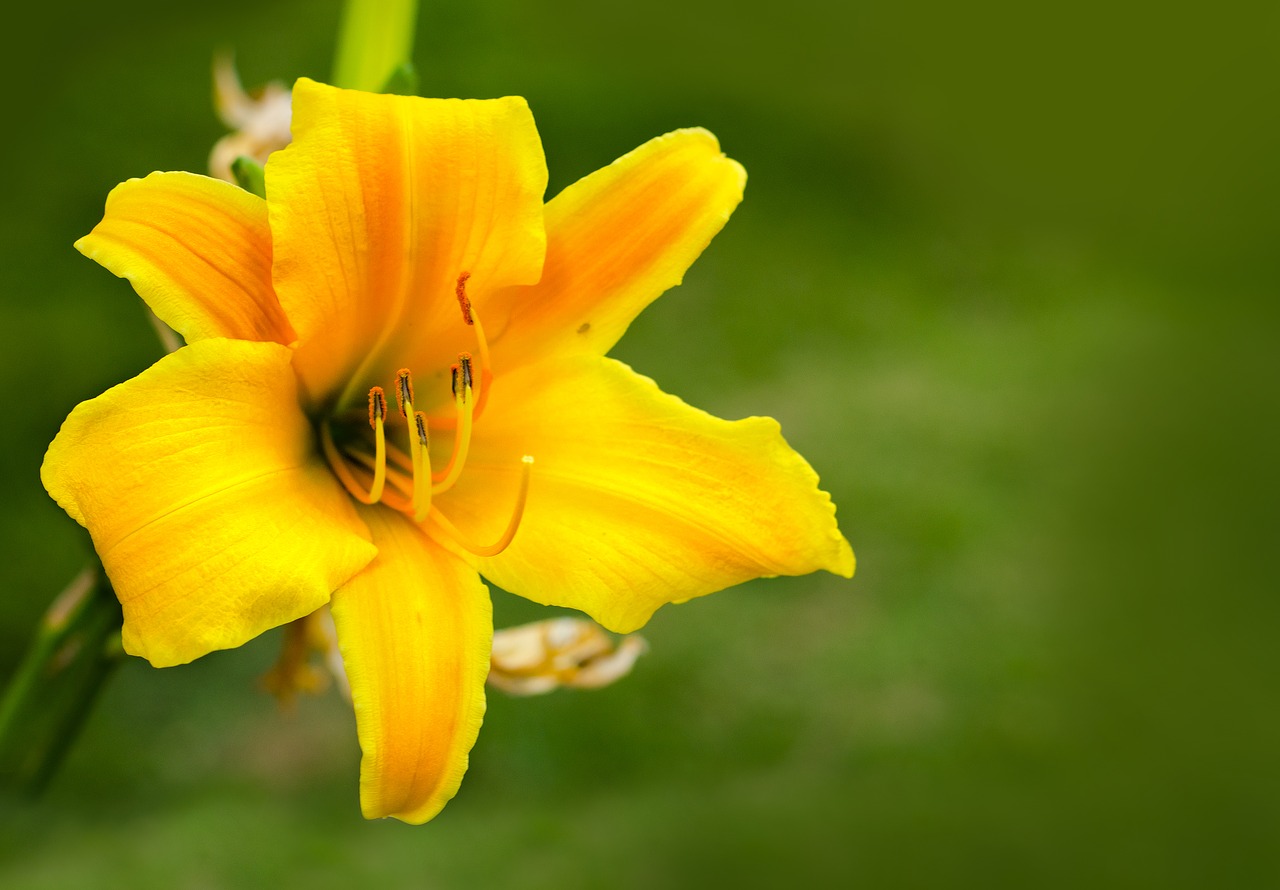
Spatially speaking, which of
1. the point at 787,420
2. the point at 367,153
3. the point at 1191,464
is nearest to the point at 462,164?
the point at 367,153

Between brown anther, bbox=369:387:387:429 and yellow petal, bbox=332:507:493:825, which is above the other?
brown anther, bbox=369:387:387:429

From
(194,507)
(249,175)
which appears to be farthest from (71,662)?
(249,175)

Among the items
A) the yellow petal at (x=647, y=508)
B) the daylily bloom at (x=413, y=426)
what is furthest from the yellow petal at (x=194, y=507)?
the yellow petal at (x=647, y=508)

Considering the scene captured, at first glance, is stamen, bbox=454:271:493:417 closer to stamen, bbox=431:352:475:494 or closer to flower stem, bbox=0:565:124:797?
stamen, bbox=431:352:475:494

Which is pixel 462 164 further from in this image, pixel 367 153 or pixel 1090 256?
pixel 1090 256

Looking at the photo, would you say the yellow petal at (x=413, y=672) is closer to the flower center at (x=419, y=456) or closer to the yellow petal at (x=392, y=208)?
the flower center at (x=419, y=456)

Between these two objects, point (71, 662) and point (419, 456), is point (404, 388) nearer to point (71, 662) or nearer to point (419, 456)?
point (419, 456)

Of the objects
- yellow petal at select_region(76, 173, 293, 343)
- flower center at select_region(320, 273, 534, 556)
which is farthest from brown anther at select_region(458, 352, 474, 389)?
yellow petal at select_region(76, 173, 293, 343)
